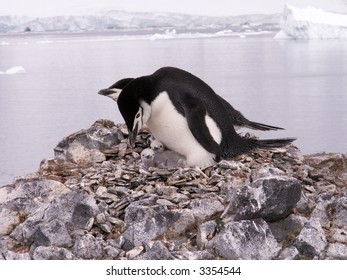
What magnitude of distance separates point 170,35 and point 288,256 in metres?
12.9

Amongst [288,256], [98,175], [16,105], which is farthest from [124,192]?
[16,105]

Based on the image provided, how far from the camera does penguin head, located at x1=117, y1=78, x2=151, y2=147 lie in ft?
8.25

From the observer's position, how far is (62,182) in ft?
8.32

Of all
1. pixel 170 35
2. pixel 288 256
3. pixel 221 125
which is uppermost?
pixel 221 125

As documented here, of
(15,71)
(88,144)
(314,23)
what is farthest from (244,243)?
(314,23)

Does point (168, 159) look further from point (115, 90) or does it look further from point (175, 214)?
point (175, 214)

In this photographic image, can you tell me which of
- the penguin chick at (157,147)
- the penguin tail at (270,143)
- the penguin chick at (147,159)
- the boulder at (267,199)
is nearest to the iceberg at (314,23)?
the penguin tail at (270,143)

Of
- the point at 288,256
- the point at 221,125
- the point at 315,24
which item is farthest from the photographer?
the point at 315,24

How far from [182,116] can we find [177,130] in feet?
0.20

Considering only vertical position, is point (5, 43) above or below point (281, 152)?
below

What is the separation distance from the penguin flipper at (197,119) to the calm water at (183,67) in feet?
3.89

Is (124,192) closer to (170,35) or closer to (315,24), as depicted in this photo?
(315,24)

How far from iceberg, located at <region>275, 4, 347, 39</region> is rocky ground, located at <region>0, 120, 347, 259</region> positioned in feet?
28.2

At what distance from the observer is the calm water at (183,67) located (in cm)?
451
